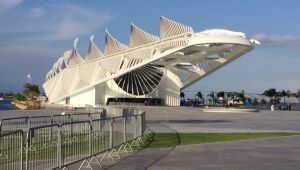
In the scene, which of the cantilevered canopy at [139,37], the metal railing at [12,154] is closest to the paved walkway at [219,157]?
the metal railing at [12,154]

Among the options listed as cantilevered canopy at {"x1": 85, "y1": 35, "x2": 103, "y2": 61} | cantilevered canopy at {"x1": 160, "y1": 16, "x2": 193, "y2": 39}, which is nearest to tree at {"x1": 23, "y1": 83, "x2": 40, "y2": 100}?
cantilevered canopy at {"x1": 85, "y1": 35, "x2": 103, "y2": 61}

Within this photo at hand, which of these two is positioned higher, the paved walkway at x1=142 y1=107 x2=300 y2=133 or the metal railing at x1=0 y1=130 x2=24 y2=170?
the metal railing at x1=0 y1=130 x2=24 y2=170

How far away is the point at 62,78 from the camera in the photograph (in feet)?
346

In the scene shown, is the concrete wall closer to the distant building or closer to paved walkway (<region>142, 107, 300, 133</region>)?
the distant building

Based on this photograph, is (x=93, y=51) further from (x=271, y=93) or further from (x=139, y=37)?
(x=271, y=93)

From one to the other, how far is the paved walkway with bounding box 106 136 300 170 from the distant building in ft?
165

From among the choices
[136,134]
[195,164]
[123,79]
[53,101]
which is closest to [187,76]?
[123,79]

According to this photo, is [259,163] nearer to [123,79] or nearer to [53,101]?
[123,79]

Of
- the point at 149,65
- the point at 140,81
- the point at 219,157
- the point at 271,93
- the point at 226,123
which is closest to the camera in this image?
the point at 219,157

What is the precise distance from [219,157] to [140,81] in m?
72.7

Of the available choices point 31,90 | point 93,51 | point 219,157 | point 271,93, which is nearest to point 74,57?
point 93,51

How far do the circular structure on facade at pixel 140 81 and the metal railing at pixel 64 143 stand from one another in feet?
227

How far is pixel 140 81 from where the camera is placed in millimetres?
→ 87938

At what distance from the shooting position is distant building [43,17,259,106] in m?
73.1
